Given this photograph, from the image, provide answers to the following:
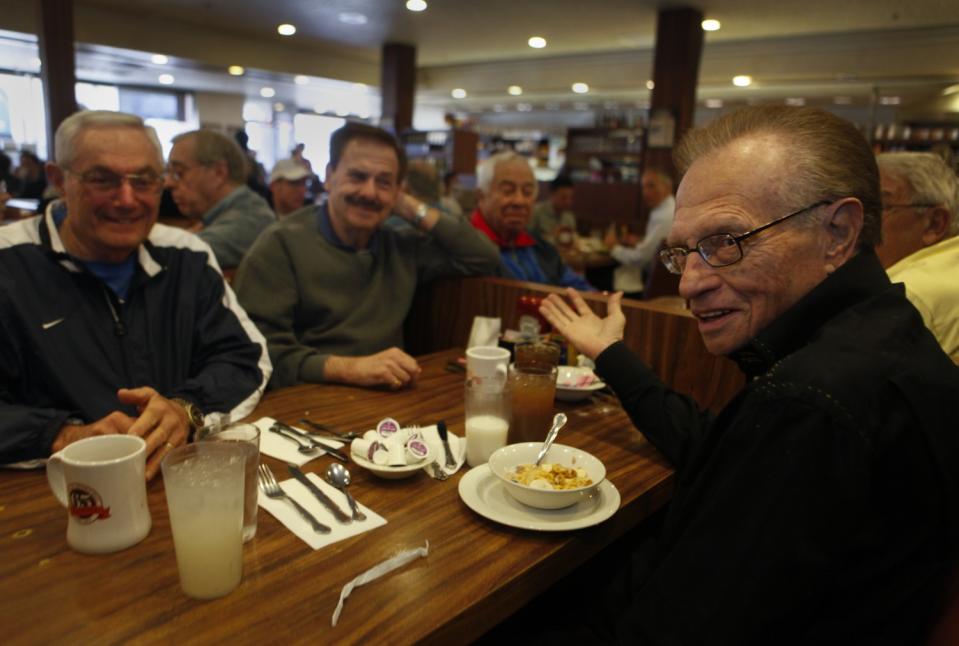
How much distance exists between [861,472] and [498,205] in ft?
7.70

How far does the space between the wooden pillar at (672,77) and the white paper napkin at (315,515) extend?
626cm

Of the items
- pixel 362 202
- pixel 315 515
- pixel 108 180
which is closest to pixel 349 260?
pixel 362 202

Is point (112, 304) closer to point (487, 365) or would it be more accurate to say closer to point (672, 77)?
point (487, 365)

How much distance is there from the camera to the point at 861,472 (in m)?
0.73

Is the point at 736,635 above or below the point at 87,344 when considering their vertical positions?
below

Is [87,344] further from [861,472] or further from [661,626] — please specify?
[861,472]

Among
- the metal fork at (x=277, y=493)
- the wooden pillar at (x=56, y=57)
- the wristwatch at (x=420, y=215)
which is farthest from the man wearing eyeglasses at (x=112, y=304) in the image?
the wooden pillar at (x=56, y=57)

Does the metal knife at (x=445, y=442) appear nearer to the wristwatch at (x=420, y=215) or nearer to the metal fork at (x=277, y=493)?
the metal fork at (x=277, y=493)

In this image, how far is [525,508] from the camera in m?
1.10

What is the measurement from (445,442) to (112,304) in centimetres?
88

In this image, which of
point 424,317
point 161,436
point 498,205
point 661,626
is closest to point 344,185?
point 424,317

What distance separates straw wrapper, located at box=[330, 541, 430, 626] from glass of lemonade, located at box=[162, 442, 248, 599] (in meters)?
0.15

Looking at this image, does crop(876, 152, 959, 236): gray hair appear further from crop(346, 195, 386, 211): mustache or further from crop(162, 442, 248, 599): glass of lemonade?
crop(162, 442, 248, 599): glass of lemonade

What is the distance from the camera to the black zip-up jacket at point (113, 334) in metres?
1.42
